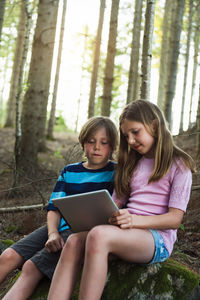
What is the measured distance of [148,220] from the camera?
2.27 meters

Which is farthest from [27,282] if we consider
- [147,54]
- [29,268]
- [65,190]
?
[147,54]

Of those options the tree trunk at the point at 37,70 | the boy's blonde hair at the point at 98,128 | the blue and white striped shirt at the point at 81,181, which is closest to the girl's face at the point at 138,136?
the boy's blonde hair at the point at 98,128

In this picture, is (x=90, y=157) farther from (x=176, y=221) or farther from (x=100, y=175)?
(x=176, y=221)

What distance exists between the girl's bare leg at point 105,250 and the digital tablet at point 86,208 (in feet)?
0.46

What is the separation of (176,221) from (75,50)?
56.8 ft

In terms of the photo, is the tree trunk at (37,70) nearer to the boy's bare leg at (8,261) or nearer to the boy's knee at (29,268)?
the boy's bare leg at (8,261)

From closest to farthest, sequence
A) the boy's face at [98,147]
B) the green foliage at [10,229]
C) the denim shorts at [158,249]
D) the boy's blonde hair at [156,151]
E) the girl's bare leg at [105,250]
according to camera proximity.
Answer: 1. the girl's bare leg at [105,250]
2. the denim shorts at [158,249]
3. the boy's blonde hair at [156,151]
4. the boy's face at [98,147]
5. the green foliage at [10,229]

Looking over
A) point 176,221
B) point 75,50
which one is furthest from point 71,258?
point 75,50

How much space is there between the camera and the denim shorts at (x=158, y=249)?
89.4 inches

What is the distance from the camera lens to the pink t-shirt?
235 cm

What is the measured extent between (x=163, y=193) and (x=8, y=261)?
1.38m

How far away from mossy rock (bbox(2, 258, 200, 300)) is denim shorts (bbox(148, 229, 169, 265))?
0.10 m

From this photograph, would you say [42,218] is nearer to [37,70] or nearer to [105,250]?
[105,250]

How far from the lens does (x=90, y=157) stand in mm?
2828
